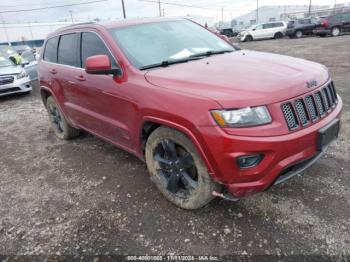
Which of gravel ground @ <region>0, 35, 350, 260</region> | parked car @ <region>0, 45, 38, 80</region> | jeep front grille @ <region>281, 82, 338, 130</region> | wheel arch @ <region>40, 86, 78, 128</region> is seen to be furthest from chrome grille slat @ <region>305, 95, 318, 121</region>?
parked car @ <region>0, 45, 38, 80</region>

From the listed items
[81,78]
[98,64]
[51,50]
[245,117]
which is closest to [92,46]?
[81,78]

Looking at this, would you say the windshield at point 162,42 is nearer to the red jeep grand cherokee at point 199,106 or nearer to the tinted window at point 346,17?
the red jeep grand cherokee at point 199,106

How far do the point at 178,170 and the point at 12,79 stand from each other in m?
8.23

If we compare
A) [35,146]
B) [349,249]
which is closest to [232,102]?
[349,249]

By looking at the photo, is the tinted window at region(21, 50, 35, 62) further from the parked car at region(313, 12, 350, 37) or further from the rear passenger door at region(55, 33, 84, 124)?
the parked car at region(313, 12, 350, 37)

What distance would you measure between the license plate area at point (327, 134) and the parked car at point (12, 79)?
29.9ft

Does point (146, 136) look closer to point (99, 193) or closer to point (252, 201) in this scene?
point (99, 193)

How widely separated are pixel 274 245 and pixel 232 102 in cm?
124

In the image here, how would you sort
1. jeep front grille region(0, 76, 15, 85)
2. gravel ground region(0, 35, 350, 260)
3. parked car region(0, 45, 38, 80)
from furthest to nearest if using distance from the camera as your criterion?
parked car region(0, 45, 38, 80), jeep front grille region(0, 76, 15, 85), gravel ground region(0, 35, 350, 260)

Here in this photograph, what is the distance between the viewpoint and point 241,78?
8.59 ft

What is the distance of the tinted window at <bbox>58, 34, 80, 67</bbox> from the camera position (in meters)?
4.22

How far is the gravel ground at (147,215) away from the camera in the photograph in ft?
8.68

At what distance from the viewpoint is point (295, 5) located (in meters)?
98.8

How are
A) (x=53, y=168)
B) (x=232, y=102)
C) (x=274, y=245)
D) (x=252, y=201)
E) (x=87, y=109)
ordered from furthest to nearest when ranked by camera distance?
(x=53, y=168) → (x=87, y=109) → (x=252, y=201) → (x=274, y=245) → (x=232, y=102)
